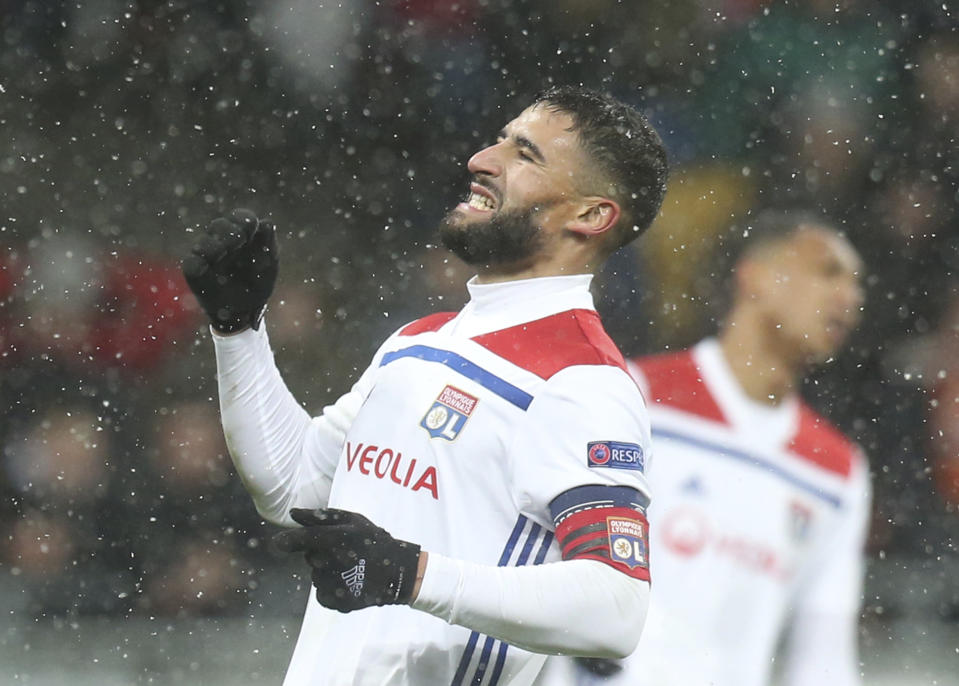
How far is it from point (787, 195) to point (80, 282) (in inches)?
93.1

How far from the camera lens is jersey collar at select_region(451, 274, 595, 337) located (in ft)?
7.34

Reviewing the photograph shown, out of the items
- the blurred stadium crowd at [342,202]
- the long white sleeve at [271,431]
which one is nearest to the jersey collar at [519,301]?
A: the long white sleeve at [271,431]

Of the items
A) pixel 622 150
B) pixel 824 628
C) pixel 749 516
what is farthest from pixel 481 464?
pixel 749 516

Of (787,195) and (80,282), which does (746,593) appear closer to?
(787,195)

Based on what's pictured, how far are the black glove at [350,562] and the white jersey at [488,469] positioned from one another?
0.23 meters

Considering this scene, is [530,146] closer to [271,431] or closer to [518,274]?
[518,274]

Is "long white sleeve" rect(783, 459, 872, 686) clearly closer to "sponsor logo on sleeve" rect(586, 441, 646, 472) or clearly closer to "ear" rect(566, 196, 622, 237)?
"ear" rect(566, 196, 622, 237)

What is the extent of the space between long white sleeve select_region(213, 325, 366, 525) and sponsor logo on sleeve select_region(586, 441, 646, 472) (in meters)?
0.51

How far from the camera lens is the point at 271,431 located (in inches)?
94.4

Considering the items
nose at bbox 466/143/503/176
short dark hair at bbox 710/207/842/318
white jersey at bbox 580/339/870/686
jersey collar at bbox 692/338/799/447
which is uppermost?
short dark hair at bbox 710/207/842/318

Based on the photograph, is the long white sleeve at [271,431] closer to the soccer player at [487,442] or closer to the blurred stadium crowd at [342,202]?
the soccer player at [487,442]

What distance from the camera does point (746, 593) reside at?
13.5 ft

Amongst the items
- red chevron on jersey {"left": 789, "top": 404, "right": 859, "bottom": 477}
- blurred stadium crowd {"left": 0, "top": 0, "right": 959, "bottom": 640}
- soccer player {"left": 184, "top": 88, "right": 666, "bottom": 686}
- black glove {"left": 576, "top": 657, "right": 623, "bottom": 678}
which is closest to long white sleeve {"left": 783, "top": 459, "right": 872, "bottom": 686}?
red chevron on jersey {"left": 789, "top": 404, "right": 859, "bottom": 477}

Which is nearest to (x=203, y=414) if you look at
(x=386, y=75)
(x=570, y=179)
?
(x=386, y=75)
